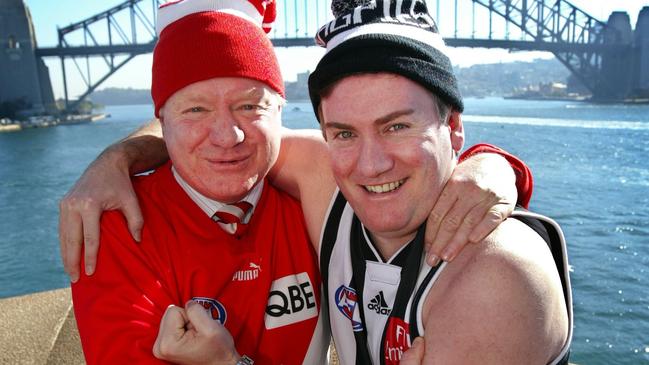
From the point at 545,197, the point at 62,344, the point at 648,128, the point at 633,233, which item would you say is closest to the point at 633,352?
the point at 633,233

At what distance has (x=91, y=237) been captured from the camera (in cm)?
140

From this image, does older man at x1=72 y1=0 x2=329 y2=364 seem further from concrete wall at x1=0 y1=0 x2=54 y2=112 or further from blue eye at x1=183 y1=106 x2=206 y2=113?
concrete wall at x1=0 y1=0 x2=54 y2=112

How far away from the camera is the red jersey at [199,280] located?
4.23 feet

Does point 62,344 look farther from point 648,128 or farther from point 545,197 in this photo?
point 648,128

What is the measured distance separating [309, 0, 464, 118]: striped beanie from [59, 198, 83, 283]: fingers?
0.67m

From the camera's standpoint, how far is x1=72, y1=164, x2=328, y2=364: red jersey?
4.23 ft

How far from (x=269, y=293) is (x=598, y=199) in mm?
12817

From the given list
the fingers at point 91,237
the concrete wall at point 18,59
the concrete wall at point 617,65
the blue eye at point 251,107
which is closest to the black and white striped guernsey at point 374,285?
the blue eye at point 251,107

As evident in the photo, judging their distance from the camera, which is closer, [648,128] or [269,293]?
[269,293]

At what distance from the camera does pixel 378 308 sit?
1.45m

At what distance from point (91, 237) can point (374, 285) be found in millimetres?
701

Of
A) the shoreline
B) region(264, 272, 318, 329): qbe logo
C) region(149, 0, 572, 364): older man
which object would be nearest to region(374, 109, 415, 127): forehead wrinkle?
region(149, 0, 572, 364): older man

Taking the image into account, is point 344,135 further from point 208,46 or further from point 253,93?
point 208,46

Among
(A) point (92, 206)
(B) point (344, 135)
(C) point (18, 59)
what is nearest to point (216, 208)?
(A) point (92, 206)
